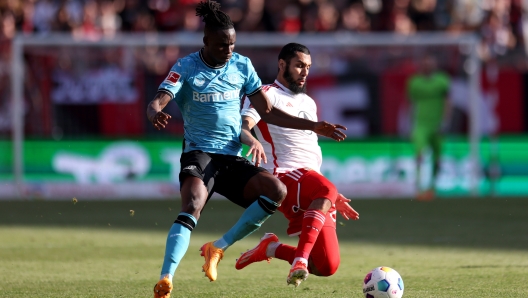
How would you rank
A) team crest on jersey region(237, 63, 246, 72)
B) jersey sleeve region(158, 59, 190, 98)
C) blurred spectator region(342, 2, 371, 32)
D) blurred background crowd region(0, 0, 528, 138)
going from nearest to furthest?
jersey sleeve region(158, 59, 190, 98), team crest on jersey region(237, 63, 246, 72), blurred background crowd region(0, 0, 528, 138), blurred spectator region(342, 2, 371, 32)

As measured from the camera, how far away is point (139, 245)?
32.8ft

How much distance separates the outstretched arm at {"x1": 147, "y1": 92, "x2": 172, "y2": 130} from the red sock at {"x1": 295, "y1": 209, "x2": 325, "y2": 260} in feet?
4.39

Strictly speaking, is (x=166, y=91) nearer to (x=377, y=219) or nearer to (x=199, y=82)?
(x=199, y=82)

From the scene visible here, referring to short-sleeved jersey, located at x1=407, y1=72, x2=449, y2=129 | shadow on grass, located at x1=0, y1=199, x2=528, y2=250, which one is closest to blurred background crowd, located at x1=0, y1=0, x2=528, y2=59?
short-sleeved jersey, located at x1=407, y1=72, x2=449, y2=129

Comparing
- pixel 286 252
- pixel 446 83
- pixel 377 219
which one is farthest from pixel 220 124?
pixel 446 83

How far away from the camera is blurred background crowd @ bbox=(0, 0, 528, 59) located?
1791cm

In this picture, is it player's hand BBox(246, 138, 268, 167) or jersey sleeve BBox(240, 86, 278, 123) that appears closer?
player's hand BBox(246, 138, 268, 167)

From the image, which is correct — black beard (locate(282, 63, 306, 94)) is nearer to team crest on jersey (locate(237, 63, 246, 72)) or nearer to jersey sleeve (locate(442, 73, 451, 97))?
team crest on jersey (locate(237, 63, 246, 72))

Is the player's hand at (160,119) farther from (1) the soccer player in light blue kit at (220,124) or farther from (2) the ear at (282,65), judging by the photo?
(2) the ear at (282,65)

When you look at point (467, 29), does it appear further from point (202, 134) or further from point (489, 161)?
point (202, 134)

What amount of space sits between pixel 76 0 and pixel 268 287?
40.4 ft

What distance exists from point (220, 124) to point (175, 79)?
0.51 m

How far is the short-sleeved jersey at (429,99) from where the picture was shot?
1636 cm

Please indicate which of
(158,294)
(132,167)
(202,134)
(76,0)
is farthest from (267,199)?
(76,0)
